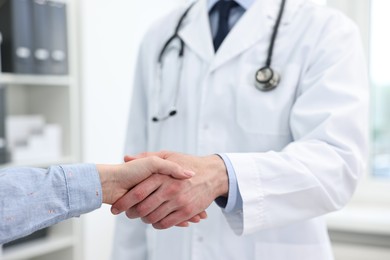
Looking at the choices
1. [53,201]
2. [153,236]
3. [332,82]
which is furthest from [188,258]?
→ [332,82]

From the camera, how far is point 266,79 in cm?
104

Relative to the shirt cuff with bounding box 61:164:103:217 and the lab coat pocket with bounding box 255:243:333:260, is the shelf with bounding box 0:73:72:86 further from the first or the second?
the lab coat pocket with bounding box 255:243:333:260

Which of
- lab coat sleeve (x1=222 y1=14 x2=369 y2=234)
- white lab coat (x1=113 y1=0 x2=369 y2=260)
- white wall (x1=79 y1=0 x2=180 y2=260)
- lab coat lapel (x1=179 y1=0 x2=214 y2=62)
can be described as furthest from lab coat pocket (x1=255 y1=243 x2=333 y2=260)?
white wall (x1=79 y1=0 x2=180 y2=260)

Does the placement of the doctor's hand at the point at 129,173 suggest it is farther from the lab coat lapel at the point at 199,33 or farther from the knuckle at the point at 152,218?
the lab coat lapel at the point at 199,33

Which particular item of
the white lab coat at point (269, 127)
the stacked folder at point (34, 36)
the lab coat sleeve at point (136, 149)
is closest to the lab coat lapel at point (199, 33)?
the white lab coat at point (269, 127)

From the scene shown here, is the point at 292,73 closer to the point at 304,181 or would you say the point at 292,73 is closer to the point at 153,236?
the point at 304,181

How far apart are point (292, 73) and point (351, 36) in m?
0.17

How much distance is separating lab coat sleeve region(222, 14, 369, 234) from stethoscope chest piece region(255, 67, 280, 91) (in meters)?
0.06

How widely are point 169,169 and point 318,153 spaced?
324 mm

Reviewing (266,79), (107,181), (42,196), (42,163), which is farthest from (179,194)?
Result: (42,163)

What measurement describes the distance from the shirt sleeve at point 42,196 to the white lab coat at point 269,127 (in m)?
0.30

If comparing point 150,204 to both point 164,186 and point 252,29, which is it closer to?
point 164,186

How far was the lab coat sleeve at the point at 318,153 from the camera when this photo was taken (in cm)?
90

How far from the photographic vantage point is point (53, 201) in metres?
0.79
